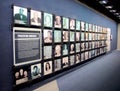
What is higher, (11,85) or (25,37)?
(25,37)

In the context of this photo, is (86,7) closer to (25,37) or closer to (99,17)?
(99,17)

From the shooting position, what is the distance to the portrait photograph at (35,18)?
3.55m

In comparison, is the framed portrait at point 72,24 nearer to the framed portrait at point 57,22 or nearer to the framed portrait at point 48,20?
the framed portrait at point 57,22

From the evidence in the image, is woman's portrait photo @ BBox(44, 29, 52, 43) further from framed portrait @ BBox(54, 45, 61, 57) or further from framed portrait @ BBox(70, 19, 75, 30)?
framed portrait @ BBox(70, 19, 75, 30)

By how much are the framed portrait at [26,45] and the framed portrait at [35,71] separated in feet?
0.46

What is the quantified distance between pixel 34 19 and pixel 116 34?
11.6 meters

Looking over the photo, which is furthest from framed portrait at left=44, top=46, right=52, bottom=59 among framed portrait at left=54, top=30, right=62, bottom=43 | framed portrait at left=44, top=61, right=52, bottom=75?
framed portrait at left=54, top=30, right=62, bottom=43

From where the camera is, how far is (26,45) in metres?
3.40

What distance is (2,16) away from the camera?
2869 mm

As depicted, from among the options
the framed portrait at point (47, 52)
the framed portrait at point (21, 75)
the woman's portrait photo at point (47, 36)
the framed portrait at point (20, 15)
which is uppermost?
the framed portrait at point (20, 15)

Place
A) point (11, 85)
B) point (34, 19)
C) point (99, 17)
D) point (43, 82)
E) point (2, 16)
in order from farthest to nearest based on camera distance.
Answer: point (99, 17), point (43, 82), point (34, 19), point (11, 85), point (2, 16)

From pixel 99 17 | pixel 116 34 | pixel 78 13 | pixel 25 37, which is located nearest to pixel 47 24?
pixel 25 37

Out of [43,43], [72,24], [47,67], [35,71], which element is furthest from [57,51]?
[72,24]

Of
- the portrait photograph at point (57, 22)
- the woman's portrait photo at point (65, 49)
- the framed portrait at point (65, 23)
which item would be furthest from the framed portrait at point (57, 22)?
the woman's portrait photo at point (65, 49)
